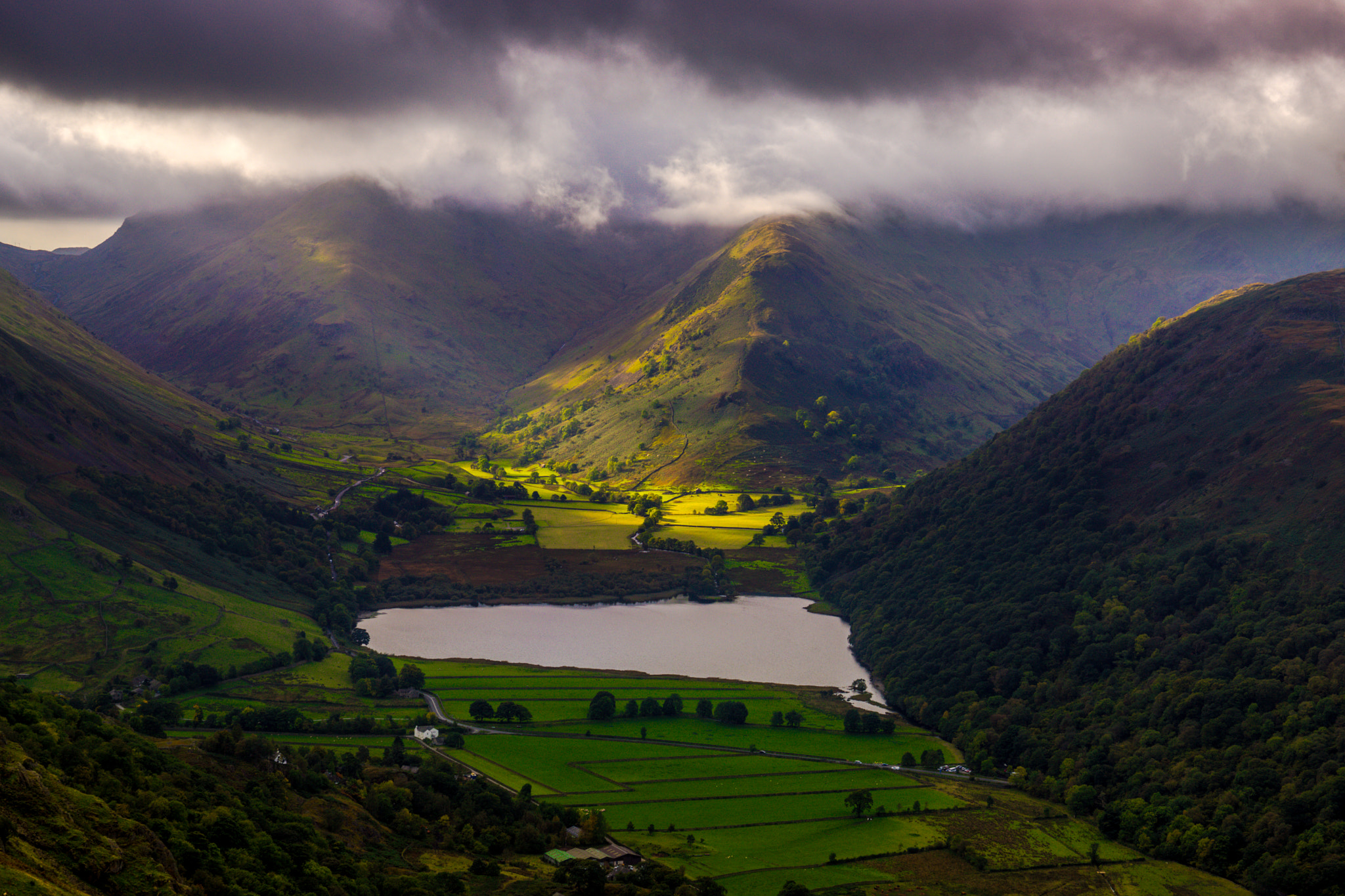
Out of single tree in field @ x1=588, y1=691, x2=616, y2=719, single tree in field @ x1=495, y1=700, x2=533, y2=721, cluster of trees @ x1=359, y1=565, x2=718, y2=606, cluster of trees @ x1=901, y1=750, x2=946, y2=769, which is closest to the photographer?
cluster of trees @ x1=901, y1=750, x2=946, y2=769

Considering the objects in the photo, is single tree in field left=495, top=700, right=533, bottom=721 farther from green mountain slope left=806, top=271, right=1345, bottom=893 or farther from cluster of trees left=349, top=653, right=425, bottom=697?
green mountain slope left=806, top=271, right=1345, bottom=893

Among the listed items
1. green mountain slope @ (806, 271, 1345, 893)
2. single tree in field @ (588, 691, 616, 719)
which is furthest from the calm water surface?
single tree in field @ (588, 691, 616, 719)

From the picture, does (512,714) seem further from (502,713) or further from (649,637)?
(649,637)

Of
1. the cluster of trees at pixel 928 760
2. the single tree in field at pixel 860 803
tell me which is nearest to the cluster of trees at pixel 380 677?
the single tree in field at pixel 860 803

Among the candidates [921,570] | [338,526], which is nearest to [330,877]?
[921,570]

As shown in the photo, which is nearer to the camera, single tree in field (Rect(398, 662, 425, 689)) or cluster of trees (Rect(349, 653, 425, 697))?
cluster of trees (Rect(349, 653, 425, 697))
